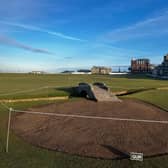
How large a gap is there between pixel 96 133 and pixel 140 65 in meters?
111

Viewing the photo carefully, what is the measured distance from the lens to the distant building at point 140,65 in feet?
377

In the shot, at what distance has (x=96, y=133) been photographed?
1095cm

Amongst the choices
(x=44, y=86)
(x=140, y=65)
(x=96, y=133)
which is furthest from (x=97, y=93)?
(x=140, y=65)

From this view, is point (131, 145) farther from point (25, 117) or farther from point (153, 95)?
point (153, 95)

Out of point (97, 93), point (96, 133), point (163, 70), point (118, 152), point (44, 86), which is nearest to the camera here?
point (118, 152)

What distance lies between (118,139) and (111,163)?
2570mm

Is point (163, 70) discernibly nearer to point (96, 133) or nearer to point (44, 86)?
point (44, 86)

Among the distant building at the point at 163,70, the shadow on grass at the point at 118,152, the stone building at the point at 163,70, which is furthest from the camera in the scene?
the stone building at the point at 163,70

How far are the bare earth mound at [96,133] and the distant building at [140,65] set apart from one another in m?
103

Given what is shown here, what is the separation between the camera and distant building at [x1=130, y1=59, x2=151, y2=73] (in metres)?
115

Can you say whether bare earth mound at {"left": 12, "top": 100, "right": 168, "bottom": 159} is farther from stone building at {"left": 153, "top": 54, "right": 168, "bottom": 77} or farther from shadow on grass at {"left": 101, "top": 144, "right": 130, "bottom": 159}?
stone building at {"left": 153, "top": 54, "right": 168, "bottom": 77}

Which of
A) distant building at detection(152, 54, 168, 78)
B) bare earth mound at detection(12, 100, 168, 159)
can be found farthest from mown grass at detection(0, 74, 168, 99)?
distant building at detection(152, 54, 168, 78)

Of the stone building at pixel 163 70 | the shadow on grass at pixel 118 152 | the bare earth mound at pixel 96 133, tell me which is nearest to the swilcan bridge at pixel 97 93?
the bare earth mound at pixel 96 133

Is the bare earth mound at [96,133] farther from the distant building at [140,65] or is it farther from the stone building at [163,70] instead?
the distant building at [140,65]
